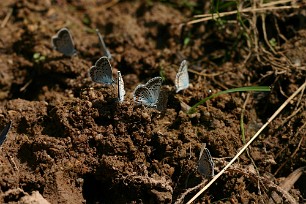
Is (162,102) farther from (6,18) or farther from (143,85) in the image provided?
(6,18)

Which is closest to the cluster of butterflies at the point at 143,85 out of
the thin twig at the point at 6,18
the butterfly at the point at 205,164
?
the butterfly at the point at 205,164

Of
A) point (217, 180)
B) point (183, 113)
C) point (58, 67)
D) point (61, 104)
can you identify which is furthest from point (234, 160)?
point (58, 67)

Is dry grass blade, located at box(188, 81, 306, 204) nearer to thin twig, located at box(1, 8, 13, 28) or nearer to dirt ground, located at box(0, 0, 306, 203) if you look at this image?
dirt ground, located at box(0, 0, 306, 203)

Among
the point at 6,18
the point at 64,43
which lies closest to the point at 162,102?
the point at 64,43

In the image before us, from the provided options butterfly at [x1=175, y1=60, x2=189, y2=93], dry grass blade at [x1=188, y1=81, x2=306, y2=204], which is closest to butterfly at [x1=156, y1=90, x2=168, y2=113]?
butterfly at [x1=175, y1=60, x2=189, y2=93]

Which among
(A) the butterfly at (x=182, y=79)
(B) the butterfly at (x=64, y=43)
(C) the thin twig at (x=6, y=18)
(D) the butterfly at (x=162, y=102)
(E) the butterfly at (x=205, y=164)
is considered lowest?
(E) the butterfly at (x=205, y=164)

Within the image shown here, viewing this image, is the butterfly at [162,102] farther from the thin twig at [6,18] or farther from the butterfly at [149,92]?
the thin twig at [6,18]

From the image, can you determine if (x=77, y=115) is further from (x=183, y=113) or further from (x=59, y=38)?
(x=59, y=38)
